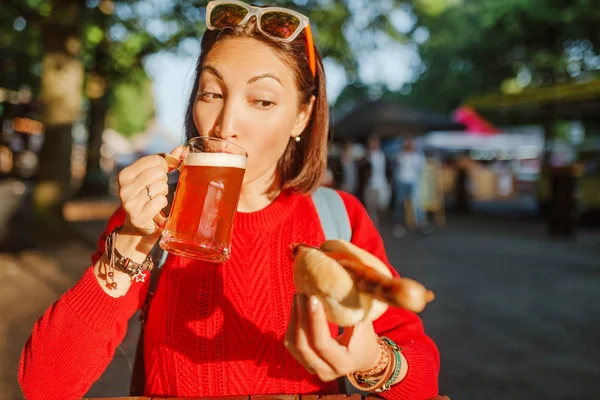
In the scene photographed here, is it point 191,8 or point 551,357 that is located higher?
point 191,8

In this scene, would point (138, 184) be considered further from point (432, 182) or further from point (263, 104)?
point (432, 182)

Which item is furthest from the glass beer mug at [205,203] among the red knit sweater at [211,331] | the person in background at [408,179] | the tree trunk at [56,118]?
the person in background at [408,179]

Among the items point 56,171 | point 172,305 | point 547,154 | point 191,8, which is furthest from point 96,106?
point 172,305

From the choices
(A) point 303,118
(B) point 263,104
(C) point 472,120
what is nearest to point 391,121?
(C) point 472,120

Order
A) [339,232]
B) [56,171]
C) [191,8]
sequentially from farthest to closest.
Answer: [191,8], [56,171], [339,232]

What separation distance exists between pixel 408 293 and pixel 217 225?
0.67 metres

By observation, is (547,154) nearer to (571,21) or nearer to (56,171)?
(571,21)

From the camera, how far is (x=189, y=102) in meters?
1.95

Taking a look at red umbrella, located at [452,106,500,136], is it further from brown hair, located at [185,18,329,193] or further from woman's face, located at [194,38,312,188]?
woman's face, located at [194,38,312,188]

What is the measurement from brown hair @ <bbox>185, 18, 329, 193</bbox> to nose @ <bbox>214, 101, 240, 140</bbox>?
9.9 inches

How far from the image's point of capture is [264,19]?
5.41 ft

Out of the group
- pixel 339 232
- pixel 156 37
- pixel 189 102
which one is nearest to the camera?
pixel 339 232

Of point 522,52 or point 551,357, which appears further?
point 522,52

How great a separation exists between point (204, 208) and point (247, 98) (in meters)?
0.36
